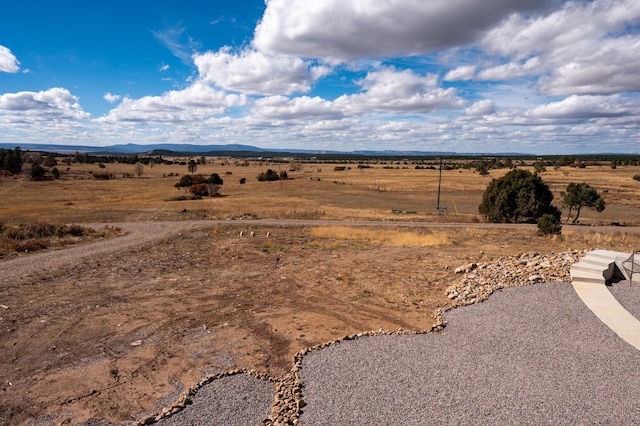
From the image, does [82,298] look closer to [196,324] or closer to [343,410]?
[196,324]

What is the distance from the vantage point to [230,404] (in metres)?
8.59

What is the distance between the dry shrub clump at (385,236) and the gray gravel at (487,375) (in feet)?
49.9

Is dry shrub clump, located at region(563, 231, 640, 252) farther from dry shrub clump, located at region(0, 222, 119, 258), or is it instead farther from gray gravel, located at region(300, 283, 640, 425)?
dry shrub clump, located at region(0, 222, 119, 258)

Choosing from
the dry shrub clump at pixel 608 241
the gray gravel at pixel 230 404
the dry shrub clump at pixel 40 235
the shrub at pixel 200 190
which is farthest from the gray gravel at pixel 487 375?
the shrub at pixel 200 190

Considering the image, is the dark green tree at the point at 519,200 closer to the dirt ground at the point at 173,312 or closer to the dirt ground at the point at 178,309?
the dirt ground at the point at 178,309

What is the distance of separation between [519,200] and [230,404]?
39.0 metres

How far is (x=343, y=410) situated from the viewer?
7.94 metres

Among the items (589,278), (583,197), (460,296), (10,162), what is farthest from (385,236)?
(10,162)

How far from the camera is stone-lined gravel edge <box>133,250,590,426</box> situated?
26.9ft

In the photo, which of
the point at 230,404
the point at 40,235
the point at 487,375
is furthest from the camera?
the point at 40,235

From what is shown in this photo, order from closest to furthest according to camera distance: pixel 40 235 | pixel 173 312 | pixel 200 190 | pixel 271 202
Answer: pixel 173 312, pixel 40 235, pixel 271 202, pixel 200 190

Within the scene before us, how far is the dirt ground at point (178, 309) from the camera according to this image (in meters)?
9.69

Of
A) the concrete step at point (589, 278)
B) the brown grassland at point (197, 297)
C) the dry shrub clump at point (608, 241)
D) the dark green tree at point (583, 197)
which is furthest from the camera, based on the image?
the dark green tree at point (583, 197)

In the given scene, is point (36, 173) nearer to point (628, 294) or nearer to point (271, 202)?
point (271, 202)
